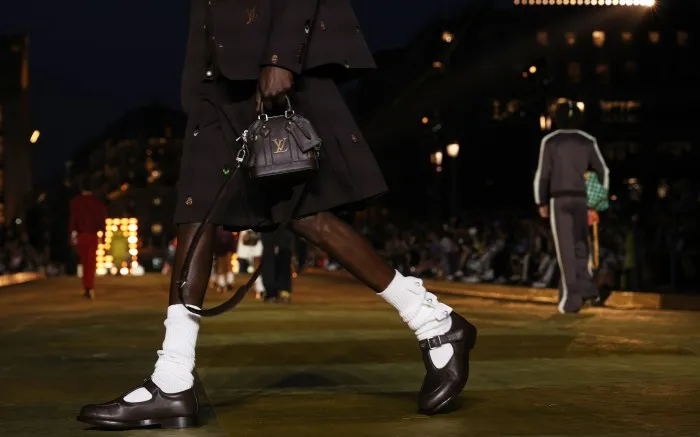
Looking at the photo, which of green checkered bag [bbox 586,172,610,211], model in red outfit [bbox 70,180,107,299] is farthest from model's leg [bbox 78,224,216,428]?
model in red outfit [bbox 70,180,107,299]

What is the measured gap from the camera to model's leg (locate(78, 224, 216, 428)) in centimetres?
555

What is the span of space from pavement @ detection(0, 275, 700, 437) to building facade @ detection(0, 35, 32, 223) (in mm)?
109297

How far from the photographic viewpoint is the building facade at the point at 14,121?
122125mm

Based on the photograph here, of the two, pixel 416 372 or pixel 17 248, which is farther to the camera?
pixel 17 248

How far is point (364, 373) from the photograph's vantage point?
7.65 m

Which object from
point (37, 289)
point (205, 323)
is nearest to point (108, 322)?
point (205, 323)

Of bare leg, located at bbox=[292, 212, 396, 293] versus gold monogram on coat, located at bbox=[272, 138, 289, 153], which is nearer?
gold monogram on coat, located at bbox=[272, 138, 289, 153]

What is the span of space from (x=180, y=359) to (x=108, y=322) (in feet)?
24.5

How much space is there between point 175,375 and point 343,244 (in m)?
0.88

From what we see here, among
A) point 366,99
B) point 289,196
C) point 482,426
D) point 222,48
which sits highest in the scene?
point 366,99

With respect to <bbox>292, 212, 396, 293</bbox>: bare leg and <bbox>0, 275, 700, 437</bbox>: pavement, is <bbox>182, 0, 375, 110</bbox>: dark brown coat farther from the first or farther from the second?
<bbox>0, 275, 700, 437</bbox>: pavement

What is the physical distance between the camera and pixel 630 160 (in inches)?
3720

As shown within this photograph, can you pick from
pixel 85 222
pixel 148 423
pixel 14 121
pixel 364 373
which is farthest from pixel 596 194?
pixel 14 121

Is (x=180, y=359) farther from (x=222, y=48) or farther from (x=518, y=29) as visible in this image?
(x=518, y=29)
